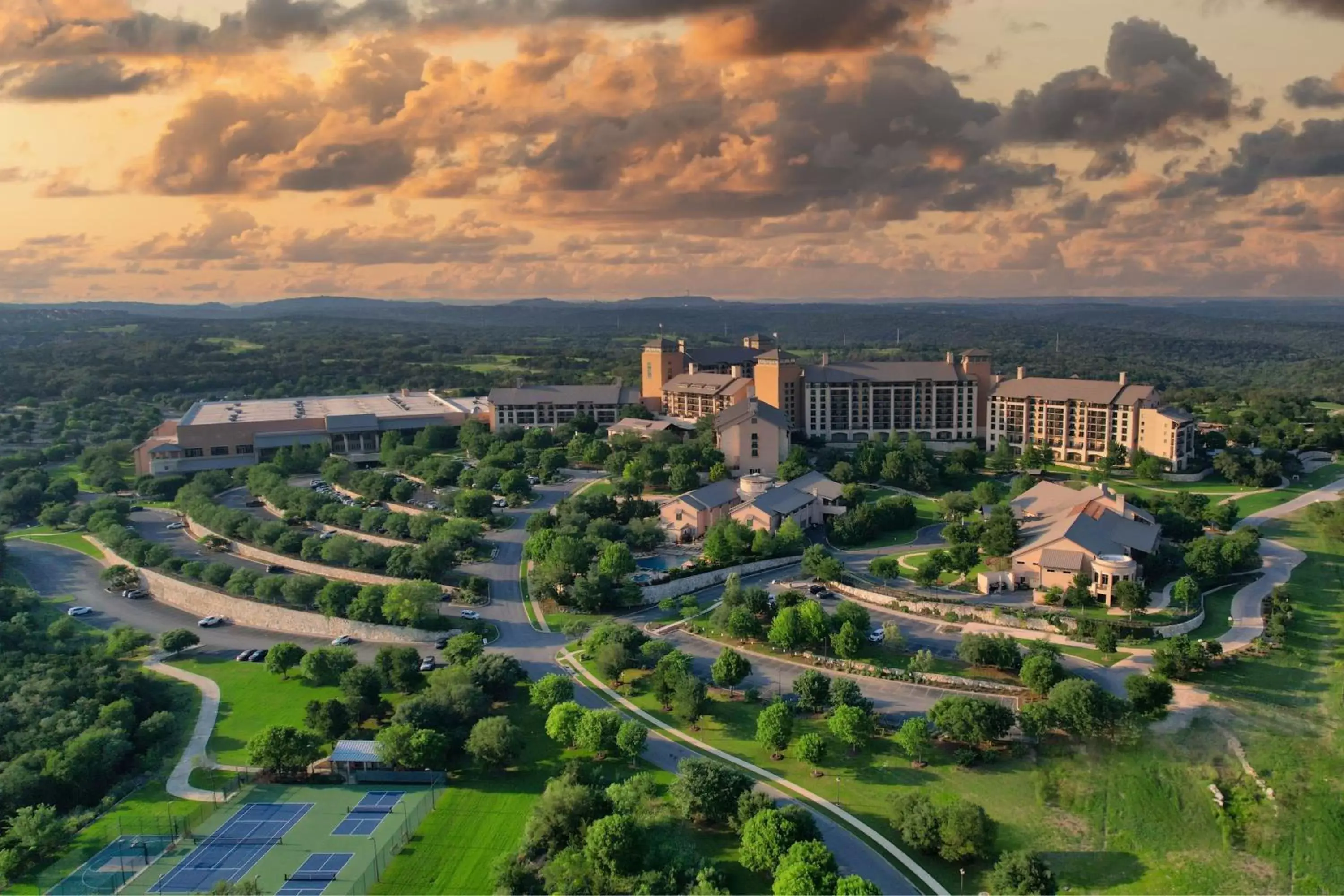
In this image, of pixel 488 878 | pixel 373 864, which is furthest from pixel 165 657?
pixel 488 878

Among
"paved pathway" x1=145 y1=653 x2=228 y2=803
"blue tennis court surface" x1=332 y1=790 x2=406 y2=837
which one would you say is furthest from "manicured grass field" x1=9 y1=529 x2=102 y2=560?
"blue tennis court surface" x1=332 y1=790 x2=406 y2=837

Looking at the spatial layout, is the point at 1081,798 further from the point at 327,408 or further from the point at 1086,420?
the point at 327,408

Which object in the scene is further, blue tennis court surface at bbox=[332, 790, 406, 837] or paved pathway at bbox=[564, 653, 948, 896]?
blue tennis court surface at bbox=[332, 790, 406, 837]

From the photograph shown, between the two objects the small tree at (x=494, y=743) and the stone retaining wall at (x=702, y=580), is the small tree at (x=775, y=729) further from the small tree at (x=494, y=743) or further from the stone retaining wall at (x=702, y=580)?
the stone retaining wall at (x=702, y=580)

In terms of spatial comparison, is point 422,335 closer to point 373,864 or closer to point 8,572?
point 8,572

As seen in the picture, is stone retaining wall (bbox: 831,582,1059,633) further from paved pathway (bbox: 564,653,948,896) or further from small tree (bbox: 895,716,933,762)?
paved pathway (bbox: 564,653,948,896)

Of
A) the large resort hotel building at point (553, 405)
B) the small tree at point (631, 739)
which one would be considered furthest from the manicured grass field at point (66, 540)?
the small tree at point (631, 739)
